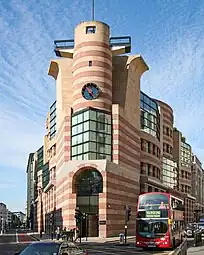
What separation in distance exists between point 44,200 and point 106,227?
4783cm

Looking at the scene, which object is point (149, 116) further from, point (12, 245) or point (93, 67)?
point (12, 245)

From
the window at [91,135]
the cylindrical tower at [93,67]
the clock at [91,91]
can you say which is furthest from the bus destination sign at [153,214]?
the clock at [91,91]

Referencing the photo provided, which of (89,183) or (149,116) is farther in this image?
(149,116)

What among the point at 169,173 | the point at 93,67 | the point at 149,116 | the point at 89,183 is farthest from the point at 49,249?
the point at 169,173

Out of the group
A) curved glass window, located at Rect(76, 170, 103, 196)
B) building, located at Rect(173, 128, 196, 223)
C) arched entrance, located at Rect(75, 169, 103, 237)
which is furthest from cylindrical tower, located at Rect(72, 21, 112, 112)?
building, located at Rect(173, 128, 196, 223)

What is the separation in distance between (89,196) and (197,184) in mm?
91360

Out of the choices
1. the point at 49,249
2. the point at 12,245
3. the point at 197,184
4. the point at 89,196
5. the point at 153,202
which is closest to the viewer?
the point at 49,249

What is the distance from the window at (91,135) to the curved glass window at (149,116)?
18345mm

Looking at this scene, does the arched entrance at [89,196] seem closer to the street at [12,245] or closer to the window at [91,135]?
the window at [91,135]

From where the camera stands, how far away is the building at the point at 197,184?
484 ft

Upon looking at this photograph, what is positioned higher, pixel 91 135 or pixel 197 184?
pixel 91 135

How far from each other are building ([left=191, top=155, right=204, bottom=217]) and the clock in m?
79.2

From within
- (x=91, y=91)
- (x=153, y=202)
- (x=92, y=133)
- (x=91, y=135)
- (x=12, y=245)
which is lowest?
(x=12, y=245)

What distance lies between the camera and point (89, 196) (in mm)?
68438
